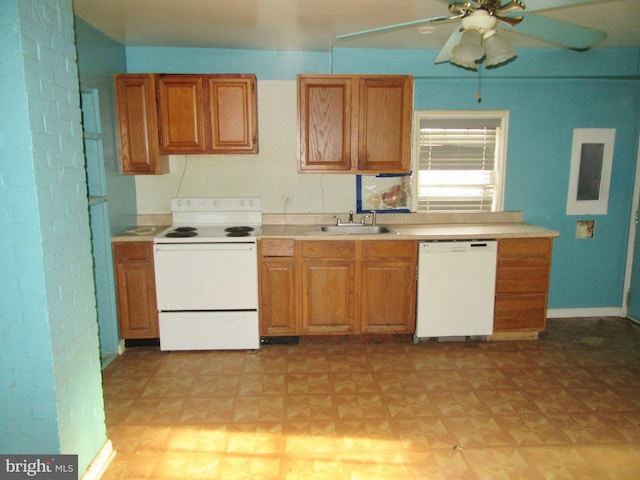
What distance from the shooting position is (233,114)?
3.86 metres

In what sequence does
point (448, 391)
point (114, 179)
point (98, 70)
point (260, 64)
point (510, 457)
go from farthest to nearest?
point (260, 64)
point (114, 179)
point (98, 70)
point (448, 391)
point (510, 457)

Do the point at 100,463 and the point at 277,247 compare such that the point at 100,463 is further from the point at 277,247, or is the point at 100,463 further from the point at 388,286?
the point at 388,286

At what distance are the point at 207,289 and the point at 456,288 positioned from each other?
6.48 feet

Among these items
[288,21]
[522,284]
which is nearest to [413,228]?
[522,284]

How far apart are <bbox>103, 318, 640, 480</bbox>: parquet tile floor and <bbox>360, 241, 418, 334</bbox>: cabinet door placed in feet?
0.63

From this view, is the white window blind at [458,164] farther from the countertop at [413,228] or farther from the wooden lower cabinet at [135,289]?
the wooden lower cabinet at [135,289]

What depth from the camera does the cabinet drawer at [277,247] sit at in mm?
3771

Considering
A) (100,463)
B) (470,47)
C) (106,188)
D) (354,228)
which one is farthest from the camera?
(354,228)

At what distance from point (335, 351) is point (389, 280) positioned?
2.34ft

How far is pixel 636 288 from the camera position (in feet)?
14.6

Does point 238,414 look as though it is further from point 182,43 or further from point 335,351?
point 182,43

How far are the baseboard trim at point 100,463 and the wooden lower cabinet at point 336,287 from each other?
1.57 meters

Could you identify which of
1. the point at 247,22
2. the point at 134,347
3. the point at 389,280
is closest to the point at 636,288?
the point at 389,280
